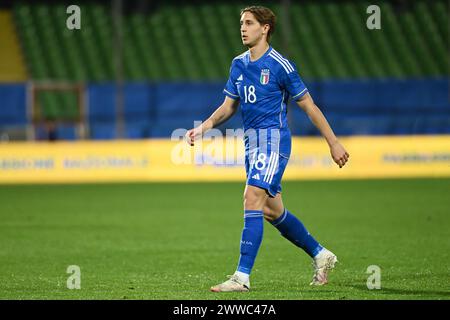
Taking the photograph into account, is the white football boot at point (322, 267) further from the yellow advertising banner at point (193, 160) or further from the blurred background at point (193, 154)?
the yellow advertising banner at point (193, 160)

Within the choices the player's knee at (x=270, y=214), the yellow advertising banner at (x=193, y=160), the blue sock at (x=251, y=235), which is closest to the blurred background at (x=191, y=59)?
the yellow advertising banner at (x=193, y=160)

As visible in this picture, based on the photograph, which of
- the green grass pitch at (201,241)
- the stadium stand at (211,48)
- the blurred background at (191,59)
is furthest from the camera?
the stadium stand at (211,48)

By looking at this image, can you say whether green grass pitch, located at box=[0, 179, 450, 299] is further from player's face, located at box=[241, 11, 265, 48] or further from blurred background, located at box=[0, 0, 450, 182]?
blurred background, located at box=[0, 0, 450, 182]

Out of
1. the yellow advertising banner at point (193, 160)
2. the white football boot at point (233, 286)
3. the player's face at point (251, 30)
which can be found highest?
the yellow advertising banner at point (193, 160)

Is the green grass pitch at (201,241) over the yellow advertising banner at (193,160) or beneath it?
beneath

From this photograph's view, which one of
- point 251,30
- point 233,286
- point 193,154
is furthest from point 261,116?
point 193,154

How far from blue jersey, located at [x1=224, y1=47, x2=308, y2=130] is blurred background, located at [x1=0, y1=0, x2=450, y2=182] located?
69.9ft

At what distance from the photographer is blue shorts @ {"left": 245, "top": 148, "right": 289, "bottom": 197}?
7.70m

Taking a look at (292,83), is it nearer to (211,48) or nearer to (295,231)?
(295,231)

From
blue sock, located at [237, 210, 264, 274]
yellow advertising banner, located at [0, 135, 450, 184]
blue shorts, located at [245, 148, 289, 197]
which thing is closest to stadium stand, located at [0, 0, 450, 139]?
yellow advertising banner, located at [0, 135, 450, 184]

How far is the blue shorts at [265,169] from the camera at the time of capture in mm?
7703

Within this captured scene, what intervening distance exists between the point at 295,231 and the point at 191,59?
26.4m

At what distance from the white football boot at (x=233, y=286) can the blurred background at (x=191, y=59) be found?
71.0 ft

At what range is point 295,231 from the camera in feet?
26.8
